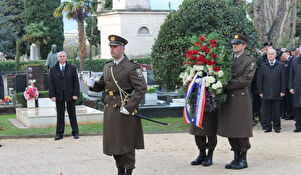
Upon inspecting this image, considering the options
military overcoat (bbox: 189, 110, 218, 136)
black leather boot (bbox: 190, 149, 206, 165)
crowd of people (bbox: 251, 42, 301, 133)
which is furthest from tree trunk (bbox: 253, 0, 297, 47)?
black leather boot (bbox: 190, 149, 206, 165)

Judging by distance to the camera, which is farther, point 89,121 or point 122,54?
point 89,121

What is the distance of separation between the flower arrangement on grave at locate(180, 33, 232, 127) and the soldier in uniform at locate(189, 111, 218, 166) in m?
0.18

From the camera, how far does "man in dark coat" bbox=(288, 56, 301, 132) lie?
12.4m

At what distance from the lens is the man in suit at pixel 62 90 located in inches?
454

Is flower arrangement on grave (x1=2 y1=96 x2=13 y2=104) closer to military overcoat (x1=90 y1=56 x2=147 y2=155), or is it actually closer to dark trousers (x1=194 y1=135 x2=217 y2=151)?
dark trousers (x1=194 y1=135 x2=217 y2=151)

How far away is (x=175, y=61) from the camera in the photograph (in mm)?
13203

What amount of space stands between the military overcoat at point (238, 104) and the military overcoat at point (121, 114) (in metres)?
1.55

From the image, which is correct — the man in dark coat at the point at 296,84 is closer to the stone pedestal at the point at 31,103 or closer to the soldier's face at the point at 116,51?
the soldier's face at the point at 116,51

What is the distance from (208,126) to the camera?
331 inches

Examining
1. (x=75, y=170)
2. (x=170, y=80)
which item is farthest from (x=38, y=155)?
(x=170, y=80)

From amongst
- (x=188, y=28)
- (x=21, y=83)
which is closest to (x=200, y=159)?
(x=188, y=28)

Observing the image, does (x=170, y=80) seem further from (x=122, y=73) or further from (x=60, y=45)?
(x=60, y=45)

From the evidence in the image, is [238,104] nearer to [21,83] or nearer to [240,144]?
[240,144]

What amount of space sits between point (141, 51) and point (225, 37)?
22.1m
